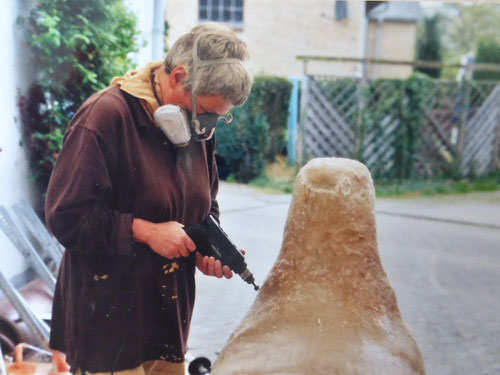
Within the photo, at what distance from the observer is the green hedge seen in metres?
8.55

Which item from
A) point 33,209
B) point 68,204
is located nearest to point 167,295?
point 68,204

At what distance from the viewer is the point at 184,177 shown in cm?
203

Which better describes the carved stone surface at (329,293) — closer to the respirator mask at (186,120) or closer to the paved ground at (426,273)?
the respirator mask at (186,120)

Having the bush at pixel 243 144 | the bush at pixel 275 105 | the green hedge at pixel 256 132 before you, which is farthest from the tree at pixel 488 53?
the bush at pixel 243 144

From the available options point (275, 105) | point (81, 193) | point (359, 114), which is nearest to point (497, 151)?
point (359, 114)

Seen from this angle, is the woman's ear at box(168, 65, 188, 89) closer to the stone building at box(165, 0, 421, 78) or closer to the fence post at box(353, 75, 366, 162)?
the fence post at box(353, 75, 366, 162)

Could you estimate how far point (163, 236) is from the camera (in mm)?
1870

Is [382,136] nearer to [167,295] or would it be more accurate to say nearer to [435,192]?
[435,192]

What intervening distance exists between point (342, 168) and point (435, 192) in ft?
29.5

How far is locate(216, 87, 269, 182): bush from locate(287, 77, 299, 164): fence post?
21.8 inches

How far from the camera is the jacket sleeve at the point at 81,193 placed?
1737 millimetres

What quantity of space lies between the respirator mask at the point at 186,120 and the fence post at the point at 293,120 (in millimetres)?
7538

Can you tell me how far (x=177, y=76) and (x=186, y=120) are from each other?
134 millimetres

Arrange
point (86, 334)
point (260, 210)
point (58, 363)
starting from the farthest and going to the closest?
1. point (260, 210)
2. point (58, 363)
3. point (86, 334)
